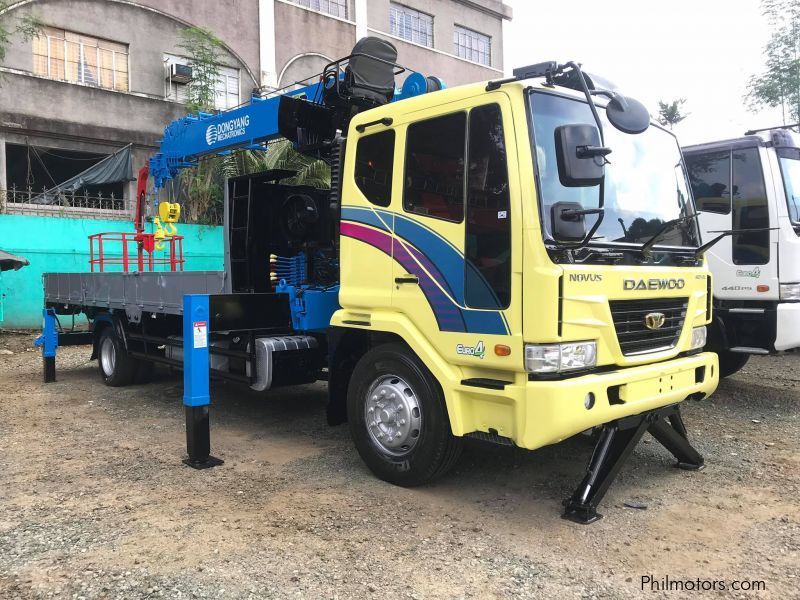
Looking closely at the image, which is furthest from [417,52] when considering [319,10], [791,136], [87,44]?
[791,136]

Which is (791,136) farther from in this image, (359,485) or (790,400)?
(359,485)

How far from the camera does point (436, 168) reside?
4.36 meters

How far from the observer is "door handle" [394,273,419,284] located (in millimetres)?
4449

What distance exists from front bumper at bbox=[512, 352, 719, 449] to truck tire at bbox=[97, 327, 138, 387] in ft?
20.3

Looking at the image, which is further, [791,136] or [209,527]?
[791,136]

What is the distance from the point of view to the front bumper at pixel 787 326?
6.55 meters

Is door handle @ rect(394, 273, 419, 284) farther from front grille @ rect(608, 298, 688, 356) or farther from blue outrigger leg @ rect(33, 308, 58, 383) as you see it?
blue outrigger leg @ rect(33, 308, 58, 383)

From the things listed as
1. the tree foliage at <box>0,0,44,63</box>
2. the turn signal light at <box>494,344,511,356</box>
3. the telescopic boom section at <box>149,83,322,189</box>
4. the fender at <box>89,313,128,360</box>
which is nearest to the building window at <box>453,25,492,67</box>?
the tree foliage at <box>0,0,44,63</box>

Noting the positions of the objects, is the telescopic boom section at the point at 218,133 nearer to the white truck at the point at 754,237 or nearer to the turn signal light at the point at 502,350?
the turn signal light at the point at 502,350

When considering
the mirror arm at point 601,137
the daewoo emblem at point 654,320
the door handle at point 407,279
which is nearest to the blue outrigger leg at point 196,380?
the door handle at point 407,279

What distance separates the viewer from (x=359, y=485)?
15.5ft

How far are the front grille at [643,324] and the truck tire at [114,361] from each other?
6412 mm

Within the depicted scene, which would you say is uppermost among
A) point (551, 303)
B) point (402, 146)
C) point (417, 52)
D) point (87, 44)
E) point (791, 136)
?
point (417, 52)

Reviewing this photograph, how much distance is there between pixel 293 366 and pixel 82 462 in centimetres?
187
